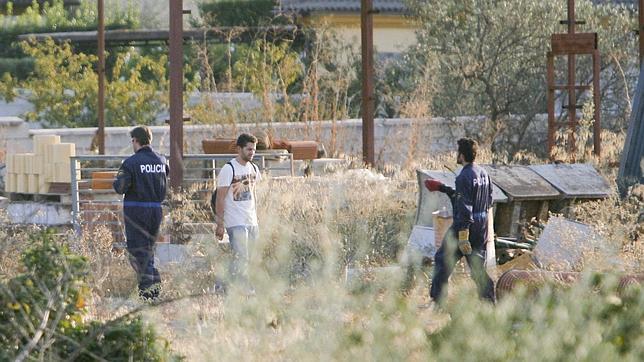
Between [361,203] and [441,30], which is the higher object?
[441,30]

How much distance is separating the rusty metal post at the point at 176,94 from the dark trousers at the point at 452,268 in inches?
214

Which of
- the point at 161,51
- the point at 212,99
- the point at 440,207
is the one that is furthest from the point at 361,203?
the point at 161,51

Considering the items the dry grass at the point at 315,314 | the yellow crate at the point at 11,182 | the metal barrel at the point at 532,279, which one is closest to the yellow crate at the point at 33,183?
the yellow crate at the point at 11,182

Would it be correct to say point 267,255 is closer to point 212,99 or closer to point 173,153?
point 173,153

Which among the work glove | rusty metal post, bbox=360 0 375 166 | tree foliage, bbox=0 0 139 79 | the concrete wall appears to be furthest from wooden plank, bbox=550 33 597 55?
tree foliage, bbox=0 0 139 79

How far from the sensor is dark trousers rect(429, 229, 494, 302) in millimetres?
10945

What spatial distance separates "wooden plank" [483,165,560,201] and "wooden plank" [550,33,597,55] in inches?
192

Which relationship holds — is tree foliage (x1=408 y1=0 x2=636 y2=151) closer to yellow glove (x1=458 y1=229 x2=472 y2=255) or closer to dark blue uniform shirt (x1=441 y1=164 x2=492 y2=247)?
dark blue uniform shirt (x1=441 y1=164 x2=492 y2=247)

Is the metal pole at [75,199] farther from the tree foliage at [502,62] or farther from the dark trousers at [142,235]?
the tree foliage at [502,62]

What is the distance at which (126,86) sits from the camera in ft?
101

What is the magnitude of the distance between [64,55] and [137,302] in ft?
70.2

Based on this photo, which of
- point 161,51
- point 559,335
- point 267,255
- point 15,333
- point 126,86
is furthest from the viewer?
point 161,51

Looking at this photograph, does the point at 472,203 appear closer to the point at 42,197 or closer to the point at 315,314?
the point at 315,314

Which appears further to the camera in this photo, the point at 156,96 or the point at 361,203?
the point at 156,96
